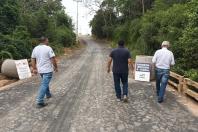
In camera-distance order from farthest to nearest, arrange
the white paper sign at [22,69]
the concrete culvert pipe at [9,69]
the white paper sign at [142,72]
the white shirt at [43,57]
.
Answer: the white paper sign at [22,69] → the concrete culvert pipe at [9,69] → the white paper sign at [142,72] → the white shirt at [43,57]

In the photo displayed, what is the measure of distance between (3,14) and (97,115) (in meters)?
19.7

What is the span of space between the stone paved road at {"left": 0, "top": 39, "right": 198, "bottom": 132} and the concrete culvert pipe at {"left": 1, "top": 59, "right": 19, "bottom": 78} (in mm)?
3974

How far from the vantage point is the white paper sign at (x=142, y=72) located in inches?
620

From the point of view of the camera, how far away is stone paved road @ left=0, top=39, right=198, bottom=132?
8.02 m

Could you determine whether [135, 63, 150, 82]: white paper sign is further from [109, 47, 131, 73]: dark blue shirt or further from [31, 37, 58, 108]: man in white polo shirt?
[31, 37, 58, 108]: man in white polo shirt

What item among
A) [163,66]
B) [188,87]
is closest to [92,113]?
[163,66]

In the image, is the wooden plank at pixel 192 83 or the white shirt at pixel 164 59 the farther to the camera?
the wooden plank at pixel 192 83

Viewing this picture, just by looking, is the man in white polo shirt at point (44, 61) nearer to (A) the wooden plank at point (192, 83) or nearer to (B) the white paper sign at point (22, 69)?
(A) the wooden plank at point (192, 83)

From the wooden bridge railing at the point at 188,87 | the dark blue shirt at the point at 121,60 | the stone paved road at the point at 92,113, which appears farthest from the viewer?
the wooden bridge railing at the point at 188,87

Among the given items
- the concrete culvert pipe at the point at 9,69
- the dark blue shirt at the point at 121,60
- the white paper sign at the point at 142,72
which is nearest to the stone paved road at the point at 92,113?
the dark blue shirt at the point at 121,60

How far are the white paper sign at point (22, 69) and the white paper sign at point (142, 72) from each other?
218 inches

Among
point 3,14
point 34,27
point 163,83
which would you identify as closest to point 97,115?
point 163,83

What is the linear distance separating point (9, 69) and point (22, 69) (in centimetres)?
68

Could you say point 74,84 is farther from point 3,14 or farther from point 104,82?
point 3,14
